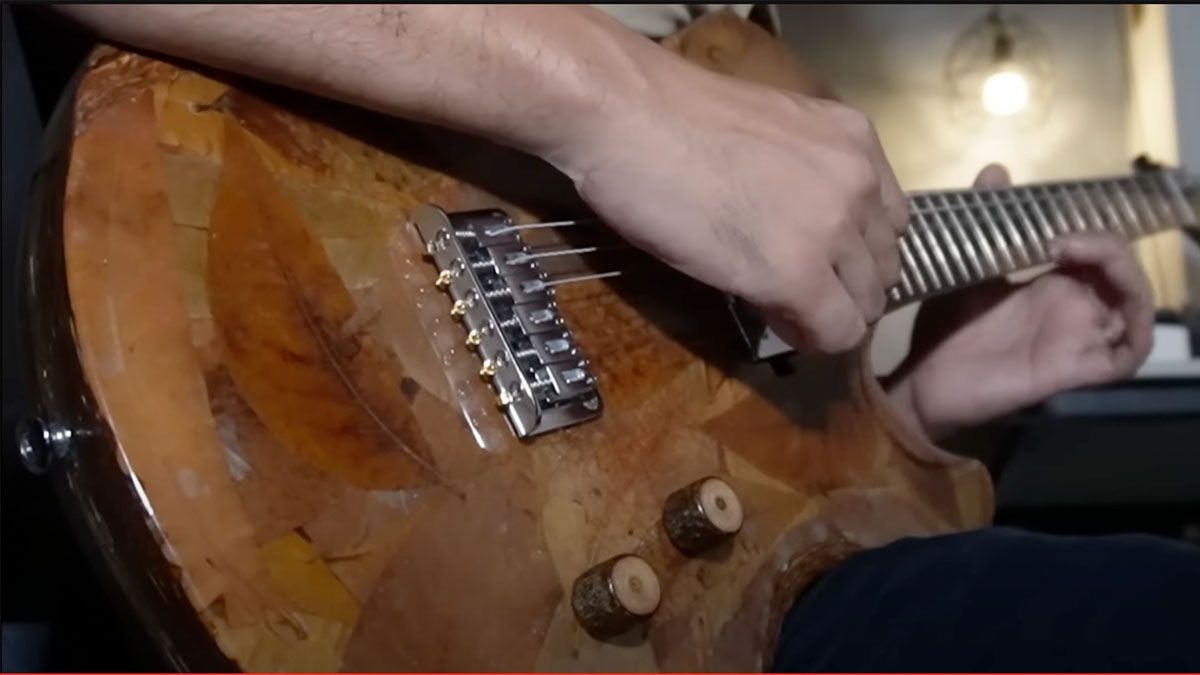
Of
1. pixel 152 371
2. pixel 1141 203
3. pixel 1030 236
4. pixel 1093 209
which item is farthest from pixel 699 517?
pixel 1141 203

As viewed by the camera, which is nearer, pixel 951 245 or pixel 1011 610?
pixel 1011 610

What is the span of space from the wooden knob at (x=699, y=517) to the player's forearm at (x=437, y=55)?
19 centimetres

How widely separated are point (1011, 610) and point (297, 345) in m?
0.35

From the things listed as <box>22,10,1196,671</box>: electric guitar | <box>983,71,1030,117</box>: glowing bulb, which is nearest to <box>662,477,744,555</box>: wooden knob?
<box>22,10,1196,671</box>: electric guitar

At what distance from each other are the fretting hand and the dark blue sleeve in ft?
1.18

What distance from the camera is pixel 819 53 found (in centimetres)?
167

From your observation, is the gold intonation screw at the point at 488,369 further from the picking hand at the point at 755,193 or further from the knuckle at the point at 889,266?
the knuckle at the point at 889,266

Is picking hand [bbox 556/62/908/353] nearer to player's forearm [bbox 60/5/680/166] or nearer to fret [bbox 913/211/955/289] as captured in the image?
player's forearm [bbox 60/5/680/166]

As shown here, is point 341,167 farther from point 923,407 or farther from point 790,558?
point 923,407

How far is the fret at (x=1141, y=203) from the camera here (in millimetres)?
1151

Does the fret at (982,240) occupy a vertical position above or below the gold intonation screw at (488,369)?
below

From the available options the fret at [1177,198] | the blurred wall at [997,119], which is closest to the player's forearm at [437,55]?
the fret at [1177,198]

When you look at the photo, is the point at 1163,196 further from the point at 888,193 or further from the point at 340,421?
the point at 340,421

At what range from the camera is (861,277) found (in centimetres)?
72
